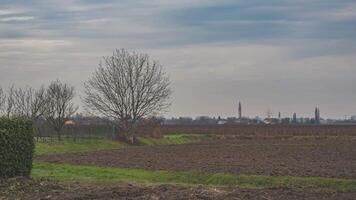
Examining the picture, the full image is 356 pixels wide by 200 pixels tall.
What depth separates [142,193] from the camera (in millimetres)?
19953

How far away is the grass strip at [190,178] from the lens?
2456 cm

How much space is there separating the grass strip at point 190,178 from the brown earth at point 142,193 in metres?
2.70

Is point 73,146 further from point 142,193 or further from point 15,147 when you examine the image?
point 142,193

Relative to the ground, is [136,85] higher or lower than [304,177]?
higher

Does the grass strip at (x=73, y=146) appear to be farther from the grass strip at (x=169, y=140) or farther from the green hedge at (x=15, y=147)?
the green hedge at (x=15, y=147)

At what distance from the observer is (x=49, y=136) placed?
245ft

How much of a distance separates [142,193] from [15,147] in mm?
8035

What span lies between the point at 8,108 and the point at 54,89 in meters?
10.8

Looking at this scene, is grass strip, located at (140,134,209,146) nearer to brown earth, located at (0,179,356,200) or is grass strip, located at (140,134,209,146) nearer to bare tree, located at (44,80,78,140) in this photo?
bare tree, located at (44,80,78,140)

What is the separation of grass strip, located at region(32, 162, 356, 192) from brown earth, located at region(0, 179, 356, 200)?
2.70 metres

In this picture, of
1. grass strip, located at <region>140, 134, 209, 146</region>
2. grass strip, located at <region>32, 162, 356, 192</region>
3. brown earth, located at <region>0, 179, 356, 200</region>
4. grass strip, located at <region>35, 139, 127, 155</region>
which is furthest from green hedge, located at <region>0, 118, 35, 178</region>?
grass strip, located at <region>140, 134, 209, 146</region>

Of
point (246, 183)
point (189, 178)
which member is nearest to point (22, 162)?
point (189, 178)

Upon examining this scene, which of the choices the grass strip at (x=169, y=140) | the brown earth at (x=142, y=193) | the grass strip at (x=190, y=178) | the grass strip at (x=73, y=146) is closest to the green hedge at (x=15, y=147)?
the grass strip at (x=190, y=178)

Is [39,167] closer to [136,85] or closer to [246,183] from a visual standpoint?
[246,183]
